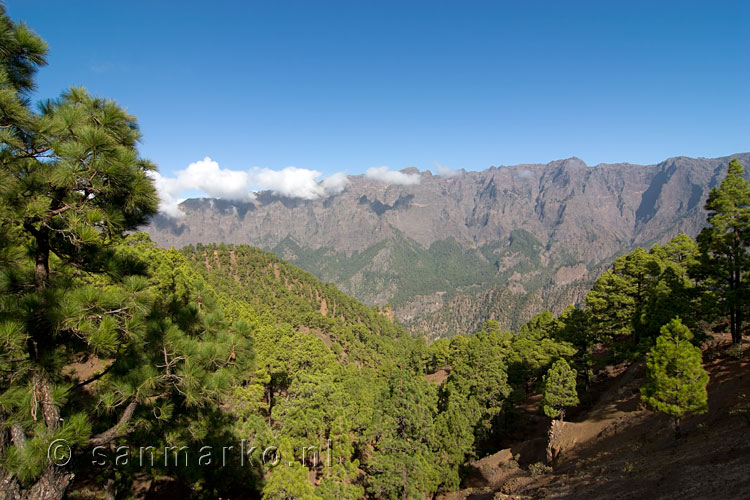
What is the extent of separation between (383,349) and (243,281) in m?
42.1

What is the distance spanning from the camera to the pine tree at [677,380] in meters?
17.9

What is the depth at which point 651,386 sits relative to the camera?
19.5m

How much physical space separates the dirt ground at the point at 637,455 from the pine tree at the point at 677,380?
168 cm

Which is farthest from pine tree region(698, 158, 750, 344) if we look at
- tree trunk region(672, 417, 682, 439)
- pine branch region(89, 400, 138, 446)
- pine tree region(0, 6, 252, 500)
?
pine branch region(89, 400, 138, 446)

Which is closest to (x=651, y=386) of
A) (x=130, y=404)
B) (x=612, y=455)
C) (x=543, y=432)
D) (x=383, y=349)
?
(x=612, y=455)

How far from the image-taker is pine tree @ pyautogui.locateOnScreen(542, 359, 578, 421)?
3053cm

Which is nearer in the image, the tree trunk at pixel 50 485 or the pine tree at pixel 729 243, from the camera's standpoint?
the tree trunk at pixel 50 485

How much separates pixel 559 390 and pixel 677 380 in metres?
13.7

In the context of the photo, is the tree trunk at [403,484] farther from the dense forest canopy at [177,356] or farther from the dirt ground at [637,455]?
the dirt ground at [637,455]

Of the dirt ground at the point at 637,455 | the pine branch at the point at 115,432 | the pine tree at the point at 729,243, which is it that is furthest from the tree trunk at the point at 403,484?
the pine branch at the point at 115,432

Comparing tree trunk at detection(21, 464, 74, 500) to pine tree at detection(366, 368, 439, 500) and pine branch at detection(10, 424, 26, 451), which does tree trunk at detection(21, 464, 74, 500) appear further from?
pine tree at detection(366, 368, 439, 500)

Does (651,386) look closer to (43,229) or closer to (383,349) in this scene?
(43,229)

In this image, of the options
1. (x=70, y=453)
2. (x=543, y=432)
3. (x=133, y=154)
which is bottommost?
(x=543, y=432)

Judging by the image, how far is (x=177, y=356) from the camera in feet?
20.0
